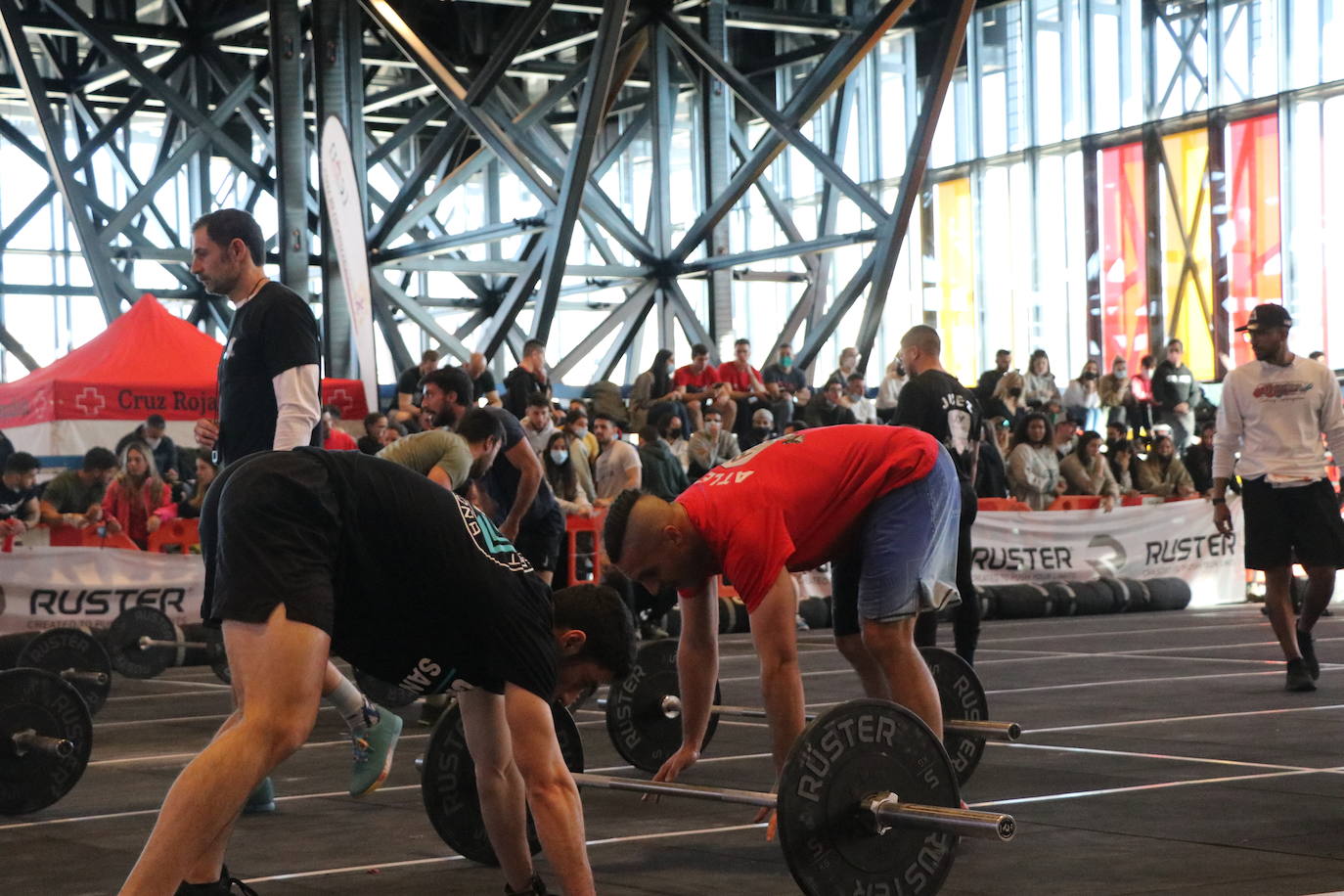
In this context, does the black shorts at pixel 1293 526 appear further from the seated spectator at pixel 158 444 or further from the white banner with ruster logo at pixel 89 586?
the seated spectator at pixel 158 444

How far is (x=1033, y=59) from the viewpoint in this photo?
27969mm

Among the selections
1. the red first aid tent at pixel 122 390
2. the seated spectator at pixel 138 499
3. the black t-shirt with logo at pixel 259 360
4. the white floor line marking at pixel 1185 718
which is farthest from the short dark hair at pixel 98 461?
the black t-shirt with logo at pixel 259 360

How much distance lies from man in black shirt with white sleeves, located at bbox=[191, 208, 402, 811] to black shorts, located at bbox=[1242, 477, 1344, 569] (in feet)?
16.2

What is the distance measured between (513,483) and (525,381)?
23.8 feet

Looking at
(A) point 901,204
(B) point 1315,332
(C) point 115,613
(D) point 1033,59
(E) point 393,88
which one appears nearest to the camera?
(C) point 115,613

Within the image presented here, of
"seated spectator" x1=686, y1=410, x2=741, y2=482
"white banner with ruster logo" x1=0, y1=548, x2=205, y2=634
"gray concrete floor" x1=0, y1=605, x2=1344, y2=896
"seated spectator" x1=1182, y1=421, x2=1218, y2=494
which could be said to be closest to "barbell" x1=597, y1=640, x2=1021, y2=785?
"gray concrete floor" x1=0, y1=605, x2=1344, y2=896

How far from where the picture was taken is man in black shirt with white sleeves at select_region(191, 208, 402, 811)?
17.4ft

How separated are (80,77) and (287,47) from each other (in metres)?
12.7

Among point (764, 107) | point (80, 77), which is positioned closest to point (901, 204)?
point (764, 107)

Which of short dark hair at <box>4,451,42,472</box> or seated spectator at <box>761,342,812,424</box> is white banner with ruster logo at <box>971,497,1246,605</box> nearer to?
seated spectator at <box>761,342,812,424</box>

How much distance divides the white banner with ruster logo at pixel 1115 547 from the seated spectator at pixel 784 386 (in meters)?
3.12

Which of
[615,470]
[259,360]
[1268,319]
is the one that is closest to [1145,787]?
[259,360]

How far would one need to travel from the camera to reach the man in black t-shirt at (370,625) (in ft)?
11.2

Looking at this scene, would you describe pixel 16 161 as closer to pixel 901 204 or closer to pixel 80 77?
pixel 80 77
